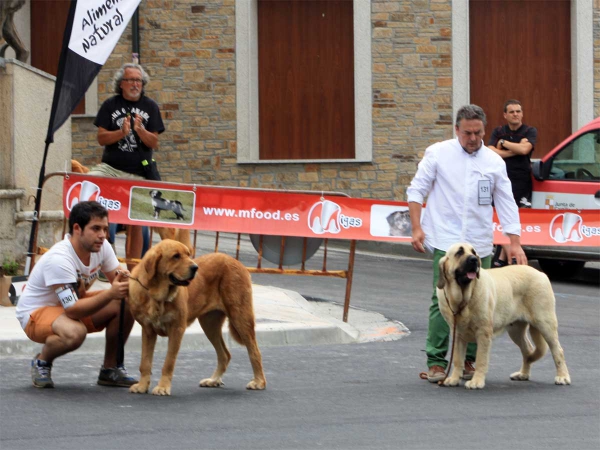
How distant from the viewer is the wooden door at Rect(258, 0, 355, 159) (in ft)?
69.5

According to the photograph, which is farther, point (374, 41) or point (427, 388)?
point (374, 41)

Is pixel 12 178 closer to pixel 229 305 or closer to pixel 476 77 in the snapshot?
pixel 229 305

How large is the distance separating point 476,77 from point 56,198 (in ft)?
33.7

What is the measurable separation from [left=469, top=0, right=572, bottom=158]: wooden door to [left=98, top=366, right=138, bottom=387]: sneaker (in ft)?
46.5

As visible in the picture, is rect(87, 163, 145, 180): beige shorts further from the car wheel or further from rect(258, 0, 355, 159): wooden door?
rect(258, 0, 355, 159): wooden door

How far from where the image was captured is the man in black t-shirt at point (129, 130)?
11805 mm

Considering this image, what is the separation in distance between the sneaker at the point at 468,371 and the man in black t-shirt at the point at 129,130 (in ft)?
14.3

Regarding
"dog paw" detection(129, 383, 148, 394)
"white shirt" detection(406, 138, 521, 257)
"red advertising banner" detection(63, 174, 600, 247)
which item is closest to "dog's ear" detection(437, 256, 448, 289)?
"white shirt" detection(406, 138, 521, 257)

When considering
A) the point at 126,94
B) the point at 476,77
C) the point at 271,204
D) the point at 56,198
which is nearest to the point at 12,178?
the point at 56,198

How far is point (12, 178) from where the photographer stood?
1258cm

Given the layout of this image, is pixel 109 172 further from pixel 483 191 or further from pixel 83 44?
pixel 483 191

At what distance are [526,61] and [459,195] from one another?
13340 millimetres

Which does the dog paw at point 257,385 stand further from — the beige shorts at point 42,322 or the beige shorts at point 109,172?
the beige shorts at point 109,172

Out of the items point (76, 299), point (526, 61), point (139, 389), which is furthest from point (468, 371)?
point (526, 61)
